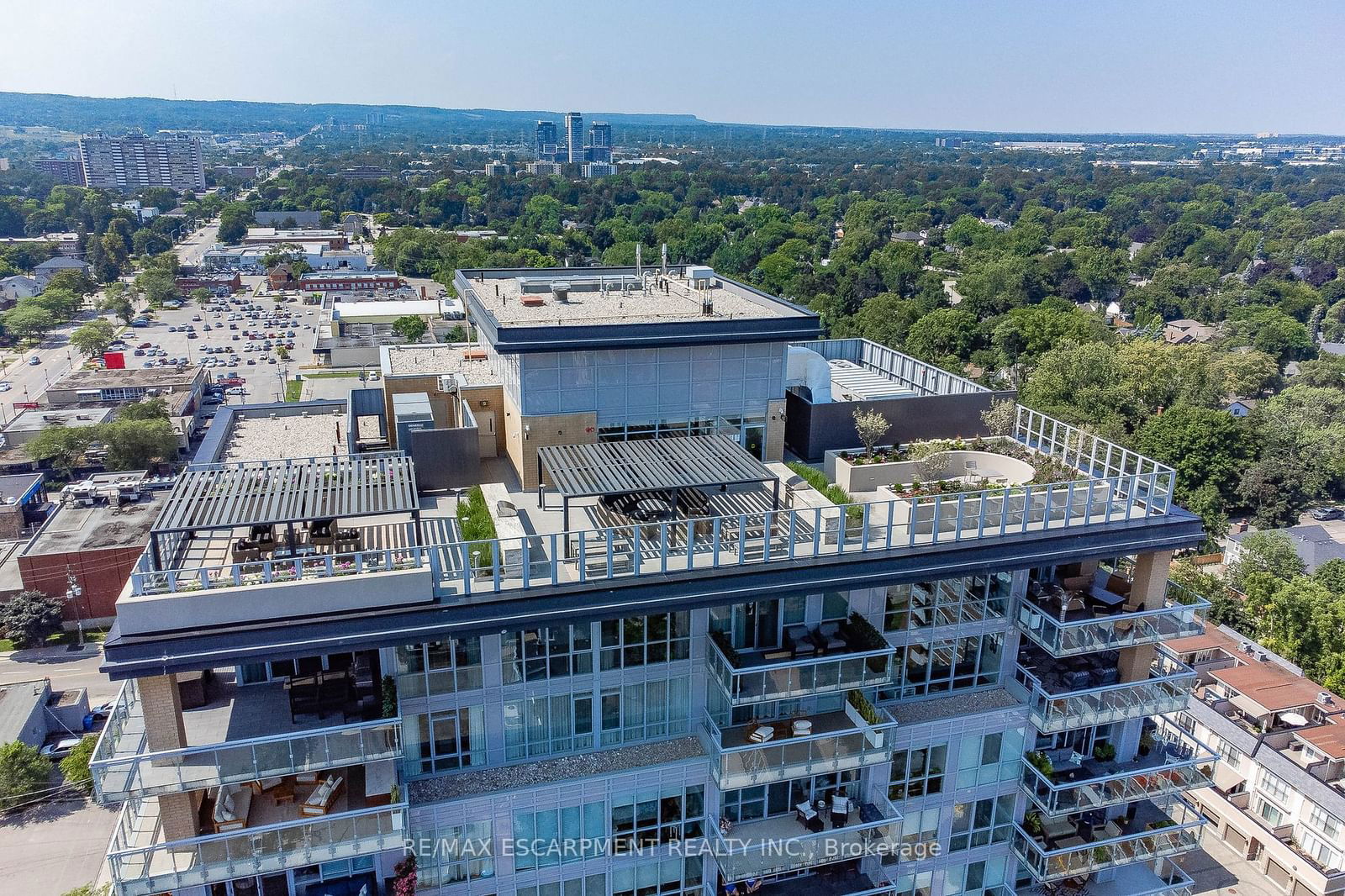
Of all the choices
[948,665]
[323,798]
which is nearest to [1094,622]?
[948,665]

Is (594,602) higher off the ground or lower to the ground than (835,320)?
higher

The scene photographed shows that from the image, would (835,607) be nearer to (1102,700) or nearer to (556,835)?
(1102,700)

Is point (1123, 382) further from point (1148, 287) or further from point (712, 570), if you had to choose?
point (1148, 287)

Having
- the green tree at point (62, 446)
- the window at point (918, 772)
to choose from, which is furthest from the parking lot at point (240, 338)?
the window at point (918, 772)

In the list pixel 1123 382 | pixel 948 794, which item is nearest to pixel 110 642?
pixel 948 794

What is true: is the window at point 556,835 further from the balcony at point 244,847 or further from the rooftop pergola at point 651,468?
the rooftop pergola at point 651,468

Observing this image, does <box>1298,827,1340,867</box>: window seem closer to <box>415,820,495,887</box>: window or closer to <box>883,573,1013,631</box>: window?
<box>883,573,1013,631</box>: window
